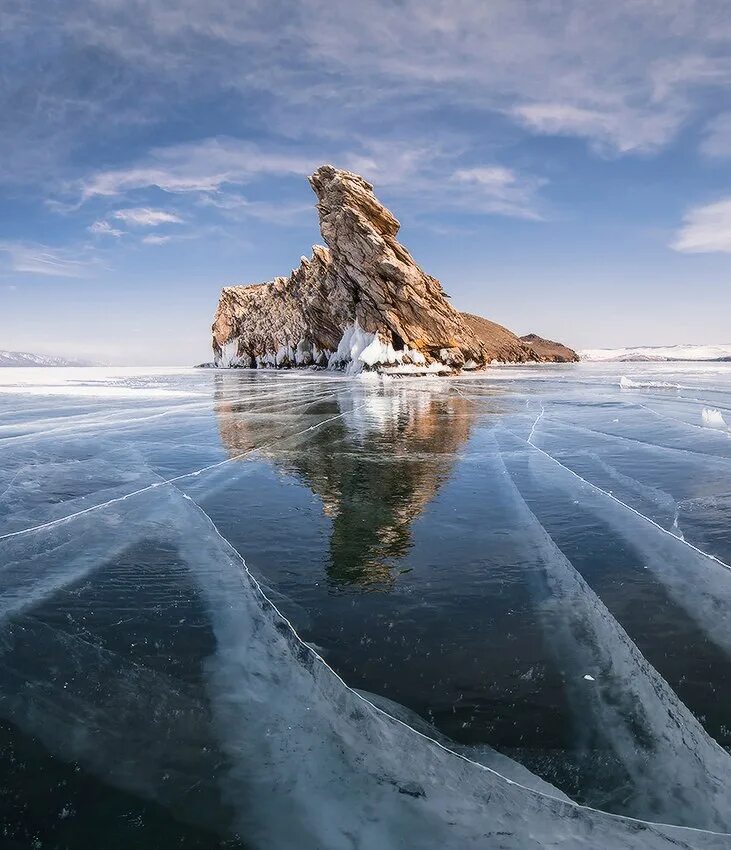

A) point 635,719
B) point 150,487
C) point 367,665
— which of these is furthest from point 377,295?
point 635,719

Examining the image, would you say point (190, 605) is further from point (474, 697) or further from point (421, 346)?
point (421, 346)

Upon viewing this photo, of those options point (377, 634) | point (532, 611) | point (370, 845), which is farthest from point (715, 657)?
point (370, 845)

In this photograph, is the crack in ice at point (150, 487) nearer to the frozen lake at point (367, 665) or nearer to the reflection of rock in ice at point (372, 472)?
the frozen lake at point (367, 665)

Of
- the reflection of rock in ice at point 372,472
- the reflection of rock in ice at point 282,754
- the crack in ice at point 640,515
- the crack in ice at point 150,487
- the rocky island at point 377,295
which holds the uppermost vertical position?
the rocky island at point 377,295

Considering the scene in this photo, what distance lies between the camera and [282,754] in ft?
9.11

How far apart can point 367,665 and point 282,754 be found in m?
0.85

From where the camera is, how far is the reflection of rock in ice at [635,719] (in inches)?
98.9

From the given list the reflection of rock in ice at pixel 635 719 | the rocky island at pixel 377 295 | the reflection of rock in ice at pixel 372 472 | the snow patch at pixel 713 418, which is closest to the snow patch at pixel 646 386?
the snow patch at pixel 713 418

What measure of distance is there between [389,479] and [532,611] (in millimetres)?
4582

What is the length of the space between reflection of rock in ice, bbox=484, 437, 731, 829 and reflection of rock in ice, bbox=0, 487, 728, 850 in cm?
12

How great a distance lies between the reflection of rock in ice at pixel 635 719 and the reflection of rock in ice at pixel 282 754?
0.40 feet

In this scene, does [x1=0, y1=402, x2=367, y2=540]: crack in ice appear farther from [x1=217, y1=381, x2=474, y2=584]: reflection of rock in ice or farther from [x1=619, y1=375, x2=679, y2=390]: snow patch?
[x1=619, y1=375, x2=679, y2=390]: snow patch

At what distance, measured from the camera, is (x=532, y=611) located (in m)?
4.19

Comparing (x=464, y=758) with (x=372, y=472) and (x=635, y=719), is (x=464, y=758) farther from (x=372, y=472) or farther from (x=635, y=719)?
(x=372, y=472)
